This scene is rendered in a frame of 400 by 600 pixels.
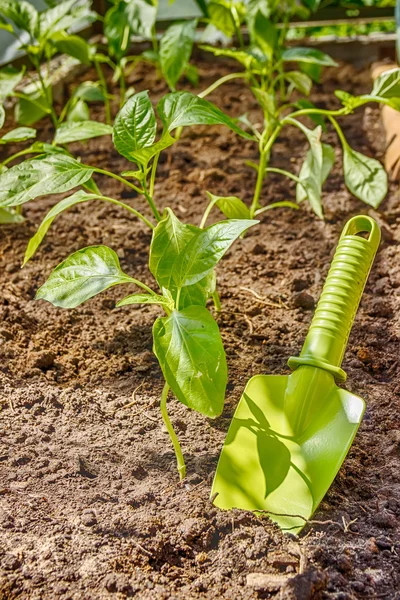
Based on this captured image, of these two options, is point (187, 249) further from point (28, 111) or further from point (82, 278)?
point (28, 111)

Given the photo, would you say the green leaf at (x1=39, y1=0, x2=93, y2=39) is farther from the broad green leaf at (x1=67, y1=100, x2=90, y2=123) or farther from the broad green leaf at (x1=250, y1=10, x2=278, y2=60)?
the broad green leaf at (x1=250, y1=10, x2=278, y2=60)

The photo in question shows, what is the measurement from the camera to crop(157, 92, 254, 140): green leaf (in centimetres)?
120

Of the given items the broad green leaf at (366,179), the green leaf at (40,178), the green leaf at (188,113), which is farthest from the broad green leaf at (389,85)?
the green leaf at (40,178)

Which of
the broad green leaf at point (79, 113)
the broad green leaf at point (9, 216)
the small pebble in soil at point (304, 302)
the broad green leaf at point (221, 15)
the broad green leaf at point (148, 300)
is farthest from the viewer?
the broad green leaf at point (221, 15)

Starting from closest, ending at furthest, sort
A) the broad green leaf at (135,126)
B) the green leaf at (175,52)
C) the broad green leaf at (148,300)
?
the broad green leaf at (148,300) < the broad green leaf at (135,126) < the green leaf at (175,52)

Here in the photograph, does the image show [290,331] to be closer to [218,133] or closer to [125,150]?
[125,150]

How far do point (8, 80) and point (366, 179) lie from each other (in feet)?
3.60

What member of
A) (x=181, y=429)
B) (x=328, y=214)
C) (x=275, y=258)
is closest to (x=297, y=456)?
(x=181, y=429)

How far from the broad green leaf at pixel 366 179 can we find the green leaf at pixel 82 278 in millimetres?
729

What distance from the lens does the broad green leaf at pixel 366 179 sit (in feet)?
5.49

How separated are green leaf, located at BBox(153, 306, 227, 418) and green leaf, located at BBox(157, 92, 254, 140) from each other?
1.08 feet

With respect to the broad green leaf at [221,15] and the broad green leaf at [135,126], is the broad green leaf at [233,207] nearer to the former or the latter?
the broad green leaf at [135,126]

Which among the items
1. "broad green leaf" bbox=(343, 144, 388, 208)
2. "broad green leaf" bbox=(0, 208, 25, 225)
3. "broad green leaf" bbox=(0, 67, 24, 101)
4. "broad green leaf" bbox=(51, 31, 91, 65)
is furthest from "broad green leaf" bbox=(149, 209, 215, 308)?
"broad green leaf" bbox=(51, 31, 91, 65)

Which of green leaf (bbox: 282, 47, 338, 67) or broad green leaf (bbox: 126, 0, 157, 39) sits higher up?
broad green leaf (bbox: 126, 0, 157, 39)
